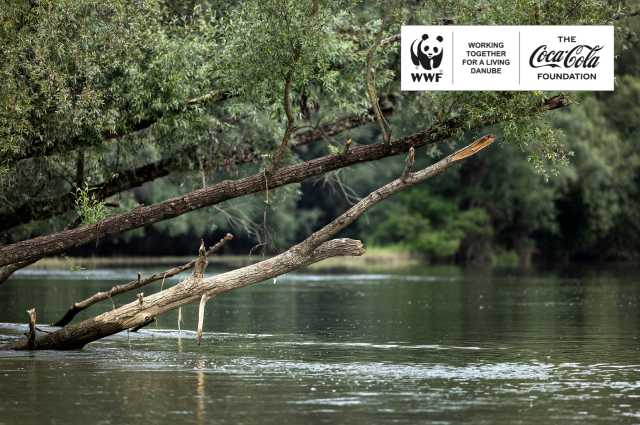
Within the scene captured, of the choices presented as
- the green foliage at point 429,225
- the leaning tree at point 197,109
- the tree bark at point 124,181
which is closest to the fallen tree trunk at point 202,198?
the leaning tree at point 197,109

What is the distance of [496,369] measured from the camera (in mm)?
23922

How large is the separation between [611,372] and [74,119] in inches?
522

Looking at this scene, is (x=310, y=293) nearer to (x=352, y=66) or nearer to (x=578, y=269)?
(x=352, y=66)

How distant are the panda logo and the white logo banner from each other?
0.04 meters

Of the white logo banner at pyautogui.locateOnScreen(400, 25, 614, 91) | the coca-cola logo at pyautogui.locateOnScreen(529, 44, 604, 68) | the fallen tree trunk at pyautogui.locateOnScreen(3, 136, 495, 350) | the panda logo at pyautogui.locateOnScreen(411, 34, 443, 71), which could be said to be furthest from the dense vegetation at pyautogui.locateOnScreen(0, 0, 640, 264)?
the panda logo at pyautogui.locateOnScreen(411, 34, 443, 71)

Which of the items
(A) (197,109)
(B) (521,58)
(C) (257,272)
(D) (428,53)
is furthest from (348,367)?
(A) (197,109)

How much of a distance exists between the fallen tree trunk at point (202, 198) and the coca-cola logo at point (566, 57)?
0.80 meters

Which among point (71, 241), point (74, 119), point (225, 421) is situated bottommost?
point (225, 421)

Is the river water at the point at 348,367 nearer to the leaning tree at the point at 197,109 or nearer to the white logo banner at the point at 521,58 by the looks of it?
the leaning tree at the point at 197,109

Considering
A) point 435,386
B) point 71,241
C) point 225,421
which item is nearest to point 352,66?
point 71,241

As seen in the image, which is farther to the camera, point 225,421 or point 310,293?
point 310,293

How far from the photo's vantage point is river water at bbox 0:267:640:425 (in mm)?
18250

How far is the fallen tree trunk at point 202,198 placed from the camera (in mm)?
28766

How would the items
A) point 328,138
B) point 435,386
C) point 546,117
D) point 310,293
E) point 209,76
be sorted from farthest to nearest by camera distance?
1. point 310,293
2. point 328,138
3. point 209,76
4. point 546,117
5. point 435,386
